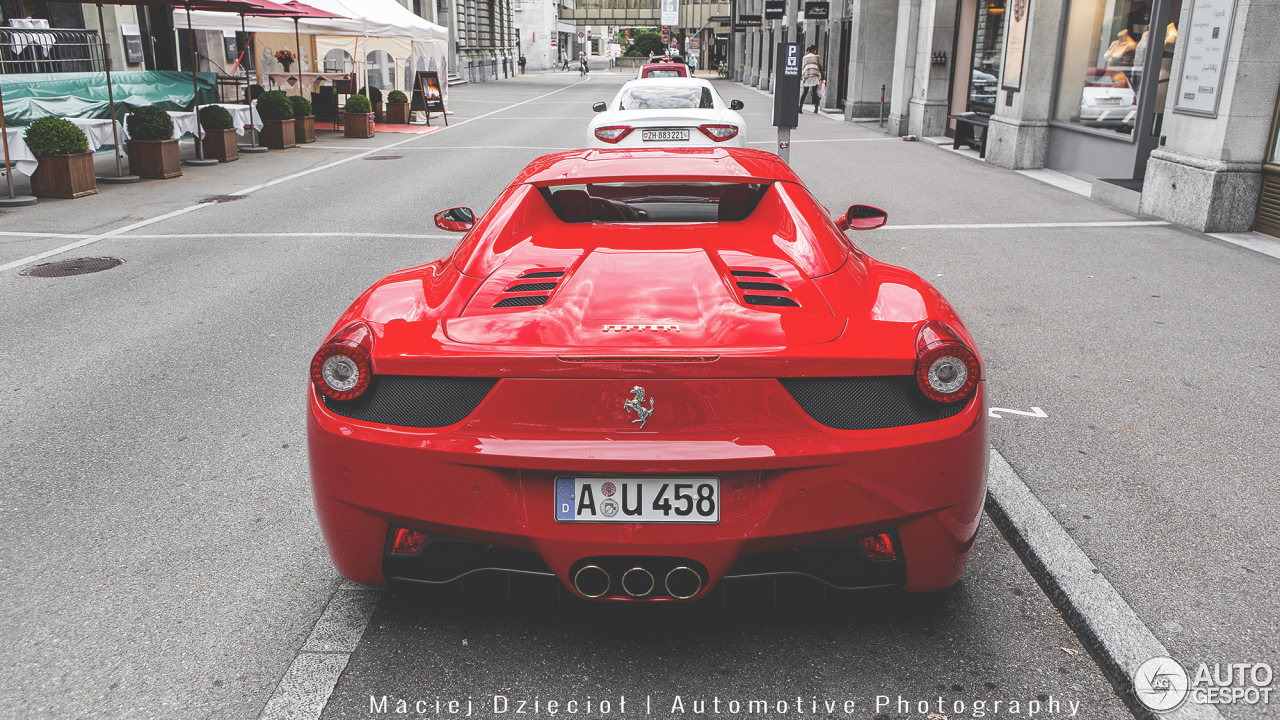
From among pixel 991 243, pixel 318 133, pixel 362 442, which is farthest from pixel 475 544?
pixel 318 133

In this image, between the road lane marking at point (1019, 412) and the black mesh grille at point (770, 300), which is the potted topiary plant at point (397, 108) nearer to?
the road lane marking at point (1019, 412)

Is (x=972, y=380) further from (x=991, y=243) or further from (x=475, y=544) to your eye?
(x=991, y=243)

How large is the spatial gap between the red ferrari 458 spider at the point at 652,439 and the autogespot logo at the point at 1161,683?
549 mm

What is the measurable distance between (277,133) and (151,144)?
4.62 metres

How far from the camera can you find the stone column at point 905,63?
21.5 meters

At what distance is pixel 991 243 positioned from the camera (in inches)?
368

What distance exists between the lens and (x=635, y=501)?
98.5 inches

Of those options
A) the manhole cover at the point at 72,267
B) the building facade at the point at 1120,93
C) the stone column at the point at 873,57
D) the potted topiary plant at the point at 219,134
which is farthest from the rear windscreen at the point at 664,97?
the stone column at the point at 873,57

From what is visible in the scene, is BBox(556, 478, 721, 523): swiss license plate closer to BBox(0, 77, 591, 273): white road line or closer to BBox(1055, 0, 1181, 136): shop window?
BBox(0, 77, 591, 273): white road line

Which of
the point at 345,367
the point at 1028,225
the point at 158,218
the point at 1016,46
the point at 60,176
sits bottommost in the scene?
the point at 158,218

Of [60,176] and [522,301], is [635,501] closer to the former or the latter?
[522,301]

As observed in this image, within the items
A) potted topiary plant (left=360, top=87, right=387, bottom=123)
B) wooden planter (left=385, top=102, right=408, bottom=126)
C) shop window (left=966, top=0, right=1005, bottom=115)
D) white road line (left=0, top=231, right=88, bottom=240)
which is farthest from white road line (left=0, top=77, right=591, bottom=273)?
shop window (left=966, top=0, right=1005, bottom=115)

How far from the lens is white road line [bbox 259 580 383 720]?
8.55 ft

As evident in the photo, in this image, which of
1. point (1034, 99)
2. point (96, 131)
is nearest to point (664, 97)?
point (1034, 99)
